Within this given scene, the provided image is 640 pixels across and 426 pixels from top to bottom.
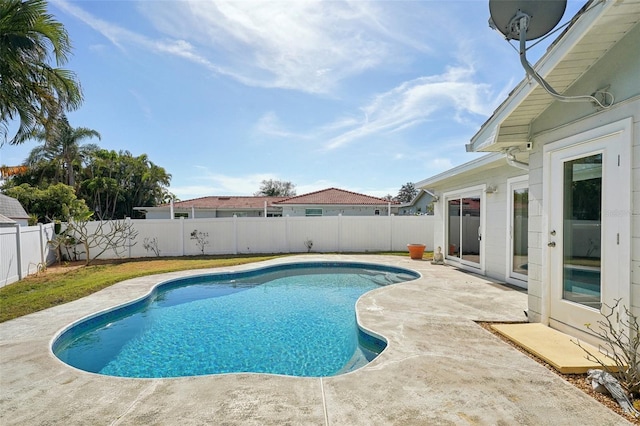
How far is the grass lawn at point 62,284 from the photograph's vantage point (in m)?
6.81

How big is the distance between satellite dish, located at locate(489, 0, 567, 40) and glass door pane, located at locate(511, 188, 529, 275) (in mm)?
5204

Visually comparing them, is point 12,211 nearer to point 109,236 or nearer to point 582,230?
point 109,236

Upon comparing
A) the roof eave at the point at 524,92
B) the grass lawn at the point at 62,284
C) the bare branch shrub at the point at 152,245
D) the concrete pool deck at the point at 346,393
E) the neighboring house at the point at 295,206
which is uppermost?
the roof eave at the point at 524,92

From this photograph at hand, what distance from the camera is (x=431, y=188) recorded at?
13594 millimetres

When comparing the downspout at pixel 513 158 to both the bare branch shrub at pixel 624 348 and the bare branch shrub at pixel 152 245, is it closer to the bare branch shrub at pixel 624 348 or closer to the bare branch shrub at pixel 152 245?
the bare branch shrub at pixel 624 348

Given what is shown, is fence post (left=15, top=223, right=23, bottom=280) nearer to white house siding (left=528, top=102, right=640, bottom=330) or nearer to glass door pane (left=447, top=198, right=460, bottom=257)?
white house siding (left=528, top=102, right=640, bottom=330)

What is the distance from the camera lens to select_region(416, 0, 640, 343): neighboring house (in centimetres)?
338

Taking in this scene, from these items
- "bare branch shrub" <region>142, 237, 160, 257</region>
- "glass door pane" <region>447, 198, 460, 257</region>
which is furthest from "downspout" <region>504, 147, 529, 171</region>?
"bare branch shrub" <region>142, 237, 160, 257</region>

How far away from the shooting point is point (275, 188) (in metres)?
56.2

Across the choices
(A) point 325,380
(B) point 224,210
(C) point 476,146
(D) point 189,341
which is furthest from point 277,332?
(B) point 224,210

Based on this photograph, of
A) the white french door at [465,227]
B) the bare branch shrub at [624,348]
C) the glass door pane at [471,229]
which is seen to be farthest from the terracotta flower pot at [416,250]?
the bare branch shrub at [624,348]

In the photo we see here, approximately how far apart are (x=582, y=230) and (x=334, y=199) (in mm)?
21530

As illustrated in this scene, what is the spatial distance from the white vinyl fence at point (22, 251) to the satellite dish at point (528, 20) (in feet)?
40.0

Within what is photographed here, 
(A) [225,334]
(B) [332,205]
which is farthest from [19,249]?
(B) [332,205]
